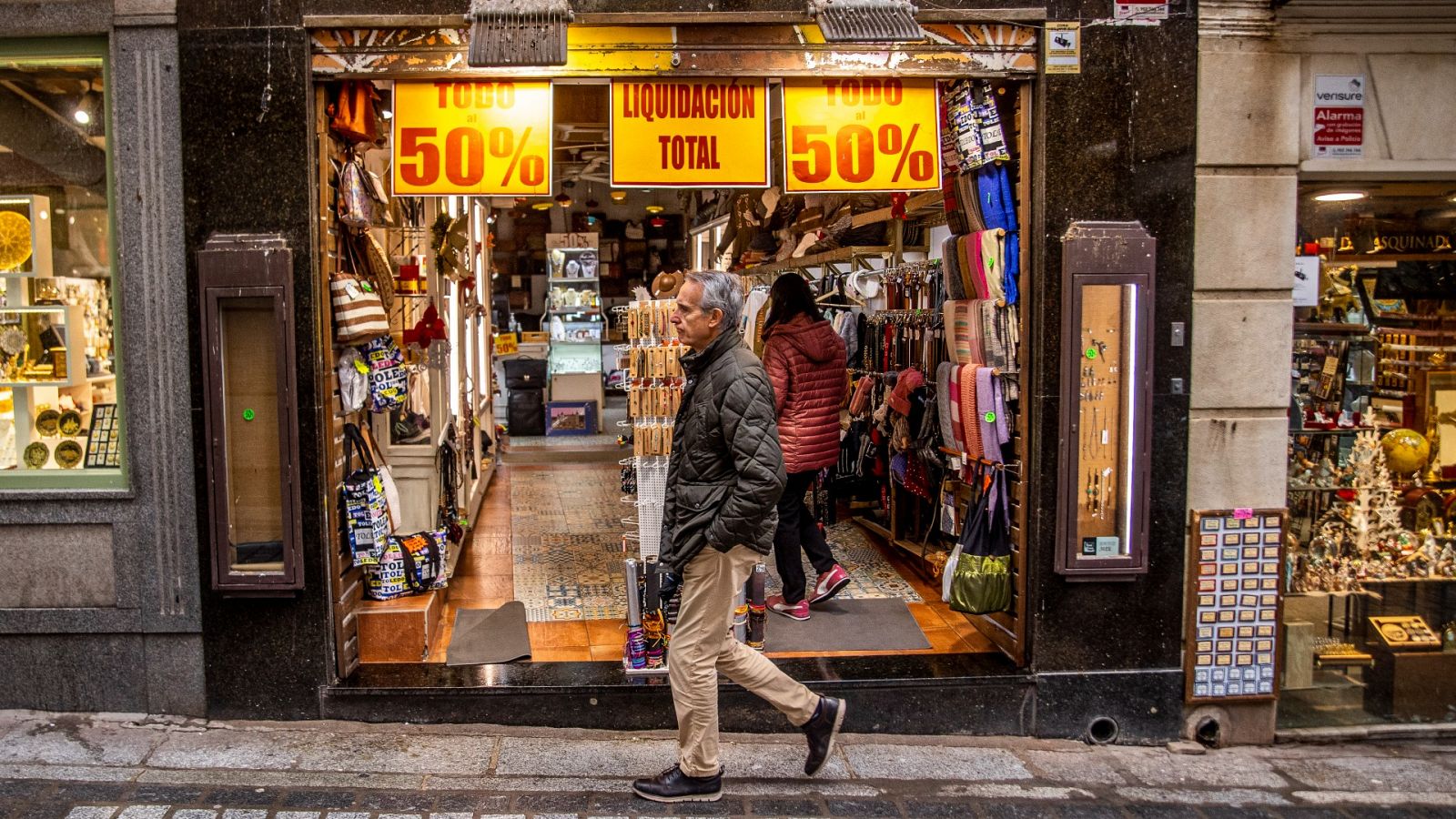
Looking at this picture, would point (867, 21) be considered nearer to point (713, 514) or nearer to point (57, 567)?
point (713, 514)

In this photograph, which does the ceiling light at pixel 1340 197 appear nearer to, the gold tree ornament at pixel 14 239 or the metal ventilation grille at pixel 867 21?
the metal ventilation grille at pixel 867 21

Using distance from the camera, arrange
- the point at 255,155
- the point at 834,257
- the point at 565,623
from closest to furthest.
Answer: the point at 255,155 → the point at 565,623 → the point at 834,257

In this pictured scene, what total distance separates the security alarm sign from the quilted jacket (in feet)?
9.88

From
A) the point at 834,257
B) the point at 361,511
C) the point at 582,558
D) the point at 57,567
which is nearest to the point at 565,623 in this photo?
the point at 361,511

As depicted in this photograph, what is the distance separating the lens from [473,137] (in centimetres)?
534

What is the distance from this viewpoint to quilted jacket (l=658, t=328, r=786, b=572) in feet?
13.9

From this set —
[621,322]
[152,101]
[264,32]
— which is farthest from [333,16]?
[621,322]

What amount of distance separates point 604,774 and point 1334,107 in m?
4.54

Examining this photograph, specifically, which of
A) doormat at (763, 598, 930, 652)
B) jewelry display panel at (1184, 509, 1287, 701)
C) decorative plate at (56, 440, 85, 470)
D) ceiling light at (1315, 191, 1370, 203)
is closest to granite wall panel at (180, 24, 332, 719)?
decorative plate at (56, 440, 85, 470)

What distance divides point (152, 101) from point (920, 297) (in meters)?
4.80

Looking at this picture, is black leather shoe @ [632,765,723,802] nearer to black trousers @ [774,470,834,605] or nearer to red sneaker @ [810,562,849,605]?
black trousers @ [774,470,834,605]

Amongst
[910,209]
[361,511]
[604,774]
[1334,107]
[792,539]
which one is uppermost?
[1334,107]

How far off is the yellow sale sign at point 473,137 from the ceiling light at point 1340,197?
373 centimetres

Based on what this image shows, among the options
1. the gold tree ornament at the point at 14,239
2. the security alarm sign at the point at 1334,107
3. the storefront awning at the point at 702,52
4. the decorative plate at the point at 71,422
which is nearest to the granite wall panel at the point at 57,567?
the decorative plate at the point at 71,422
